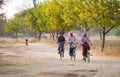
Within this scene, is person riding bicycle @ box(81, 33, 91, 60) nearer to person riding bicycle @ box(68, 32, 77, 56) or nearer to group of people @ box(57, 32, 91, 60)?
group of people @ box(57, 32, 91, 60)

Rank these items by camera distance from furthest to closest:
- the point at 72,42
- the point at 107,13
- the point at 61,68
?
the point at 107,13
the point at 72,42
the point at 61,68

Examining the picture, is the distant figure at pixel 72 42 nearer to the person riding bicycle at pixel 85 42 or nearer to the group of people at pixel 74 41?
the group of people at pixel 74 41

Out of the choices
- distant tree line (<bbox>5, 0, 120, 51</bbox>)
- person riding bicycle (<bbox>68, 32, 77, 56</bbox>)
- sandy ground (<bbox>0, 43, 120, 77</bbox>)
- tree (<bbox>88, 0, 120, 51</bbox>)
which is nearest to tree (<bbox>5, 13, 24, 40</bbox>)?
distant tree line (<bbox>5, 0, 120, 51</bbox>)

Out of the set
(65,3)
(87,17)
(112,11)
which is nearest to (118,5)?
(112,11)

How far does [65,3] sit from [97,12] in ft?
58.7

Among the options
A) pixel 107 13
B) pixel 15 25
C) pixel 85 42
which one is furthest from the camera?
pixel 15 25

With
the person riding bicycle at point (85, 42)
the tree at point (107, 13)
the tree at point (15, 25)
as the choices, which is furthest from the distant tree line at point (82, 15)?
the tree at point (15, 25)

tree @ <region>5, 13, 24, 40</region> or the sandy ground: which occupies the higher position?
tree @ <region>5, 13, 24, 40</region>

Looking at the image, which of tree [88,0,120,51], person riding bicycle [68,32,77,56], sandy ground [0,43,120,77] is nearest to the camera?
sandy ground [0,43,120,77]

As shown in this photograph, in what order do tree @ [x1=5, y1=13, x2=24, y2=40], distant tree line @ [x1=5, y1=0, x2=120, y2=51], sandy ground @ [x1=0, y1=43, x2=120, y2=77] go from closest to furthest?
sandy ground @ [x1=0, y1=43, x2=120, y2=77] < distant tree line @ [x1=5, y1=0, x2=120, y2=51] < tree @ [x1=5, y1=13, x2=24, y2=40]

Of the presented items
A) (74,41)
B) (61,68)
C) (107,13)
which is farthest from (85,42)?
(107,13)

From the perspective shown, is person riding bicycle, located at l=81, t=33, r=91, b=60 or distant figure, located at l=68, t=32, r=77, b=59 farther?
distant figure, located at l=68, t=32, r=77, b=59

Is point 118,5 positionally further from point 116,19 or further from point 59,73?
point 59,73

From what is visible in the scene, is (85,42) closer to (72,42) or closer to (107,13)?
(72,42)
